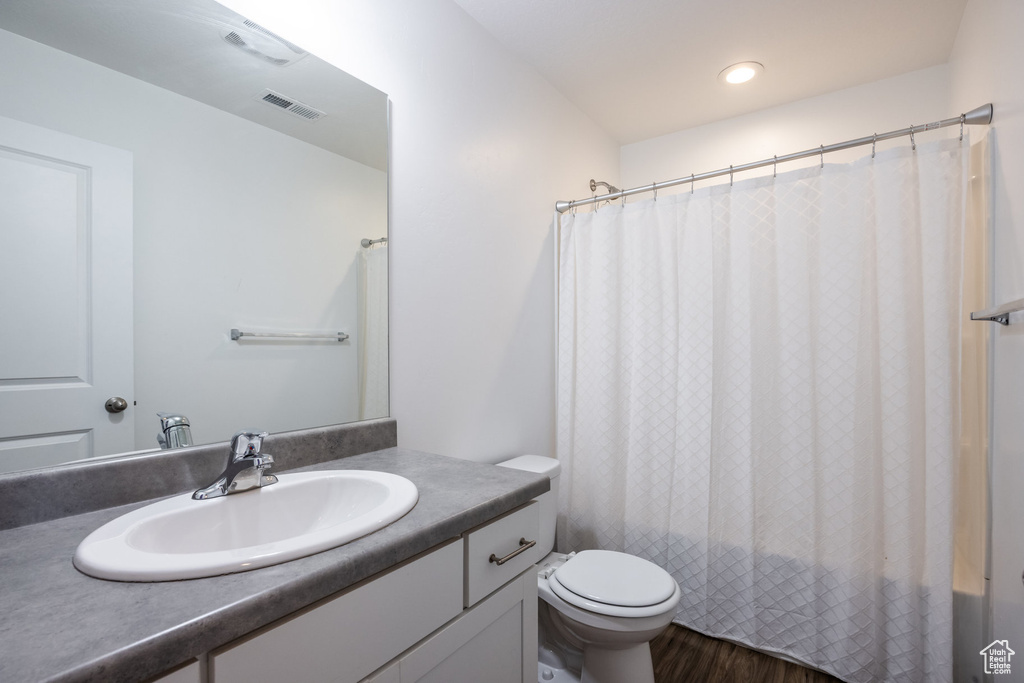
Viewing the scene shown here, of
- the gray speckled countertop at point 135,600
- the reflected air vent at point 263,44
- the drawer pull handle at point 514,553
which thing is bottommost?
the drawer pull handle at point 514,553

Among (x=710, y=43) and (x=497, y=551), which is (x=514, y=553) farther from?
(x=710, y=43)

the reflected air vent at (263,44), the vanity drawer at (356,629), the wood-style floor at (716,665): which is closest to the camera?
the vanity drawer at (356,629)

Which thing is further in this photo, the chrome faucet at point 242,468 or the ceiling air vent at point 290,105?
the ceiling air vent at point 290,105

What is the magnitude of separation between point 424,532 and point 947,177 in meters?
1.89

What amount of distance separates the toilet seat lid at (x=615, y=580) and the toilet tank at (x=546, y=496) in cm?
18

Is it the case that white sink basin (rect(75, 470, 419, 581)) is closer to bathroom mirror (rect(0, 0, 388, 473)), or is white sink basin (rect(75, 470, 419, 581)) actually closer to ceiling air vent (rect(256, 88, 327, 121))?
bathroom mirror (rect(0, 0, 388, 473))

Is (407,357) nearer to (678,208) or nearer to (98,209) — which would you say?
(98,209)

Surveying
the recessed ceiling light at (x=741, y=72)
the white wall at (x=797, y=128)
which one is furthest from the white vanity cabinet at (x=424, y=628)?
the white wall at (x=797, y=128)

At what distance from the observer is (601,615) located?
1.43 metres

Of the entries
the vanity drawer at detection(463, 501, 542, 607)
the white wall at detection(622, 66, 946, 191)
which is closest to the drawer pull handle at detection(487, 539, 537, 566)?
the vanity drawer at detection(463, 501, 542, 607)

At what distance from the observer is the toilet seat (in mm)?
1434

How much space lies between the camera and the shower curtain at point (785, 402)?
156cm

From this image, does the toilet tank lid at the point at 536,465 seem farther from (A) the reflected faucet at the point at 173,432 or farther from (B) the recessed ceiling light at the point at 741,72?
(B) the recessed ceiling light at the point at 741,72

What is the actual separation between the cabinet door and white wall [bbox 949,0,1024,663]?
3.77ft
